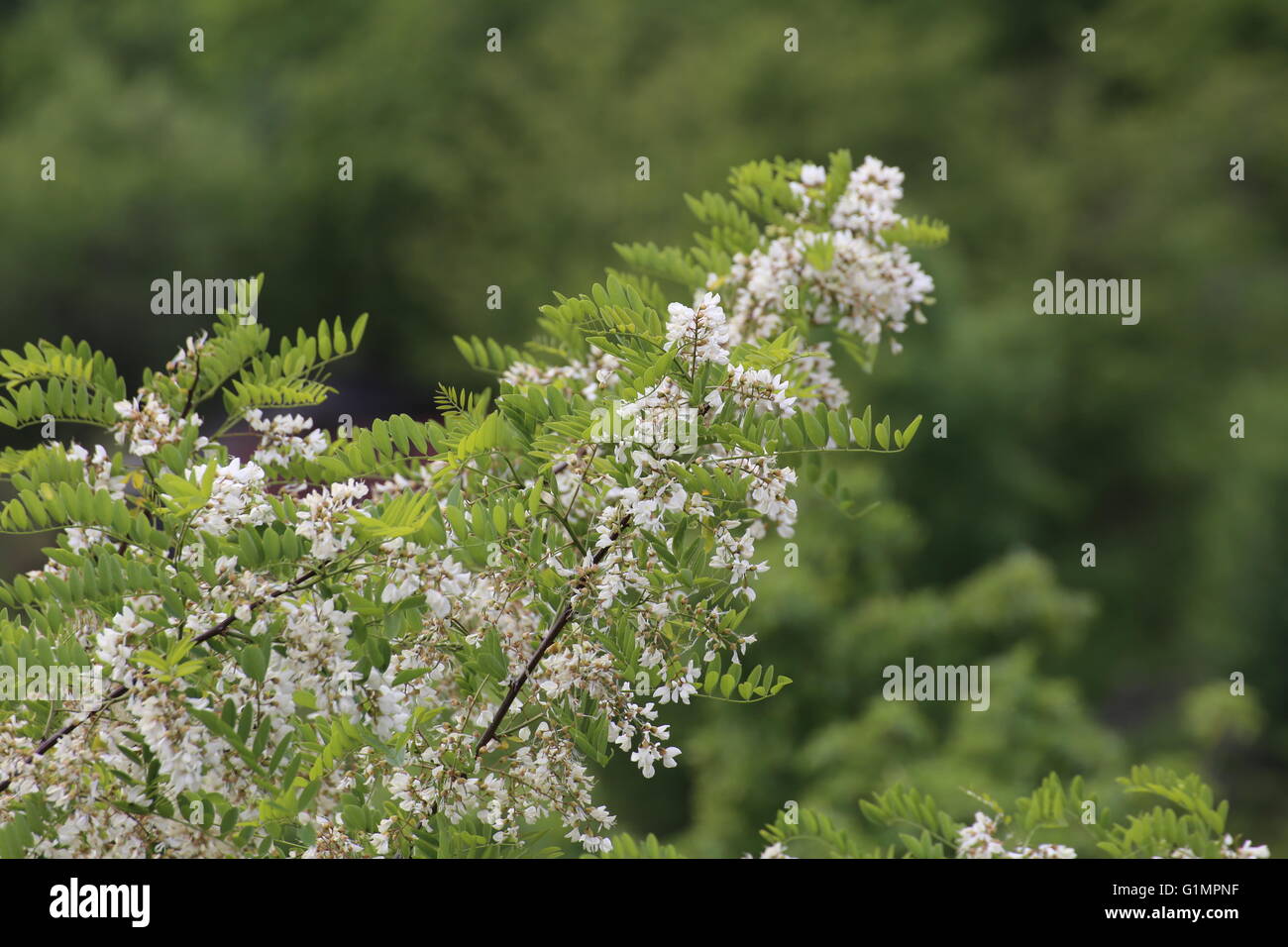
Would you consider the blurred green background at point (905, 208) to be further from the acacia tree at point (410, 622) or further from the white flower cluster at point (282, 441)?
the acacia tree at point (410, 622)

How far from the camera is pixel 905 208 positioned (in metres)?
15.0

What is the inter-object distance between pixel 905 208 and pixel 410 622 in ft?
45.8

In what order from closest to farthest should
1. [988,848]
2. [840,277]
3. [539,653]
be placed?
[539,653], [988,848], [840,277]

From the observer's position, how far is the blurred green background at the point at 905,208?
40.6 ft

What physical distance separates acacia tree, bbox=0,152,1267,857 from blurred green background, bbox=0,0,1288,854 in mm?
7440

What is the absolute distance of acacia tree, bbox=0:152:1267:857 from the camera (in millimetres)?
1892

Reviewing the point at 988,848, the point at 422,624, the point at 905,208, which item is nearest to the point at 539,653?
the point at 422,624

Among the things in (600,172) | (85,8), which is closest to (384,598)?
(600,172)

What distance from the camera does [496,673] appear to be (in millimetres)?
1989

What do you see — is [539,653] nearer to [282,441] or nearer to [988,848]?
[282,441]

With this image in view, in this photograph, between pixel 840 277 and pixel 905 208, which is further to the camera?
pixel 905 208

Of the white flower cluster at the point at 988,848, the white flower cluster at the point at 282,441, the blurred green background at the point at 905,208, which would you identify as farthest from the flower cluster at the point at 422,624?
the blurred green background at the point at 905,208
